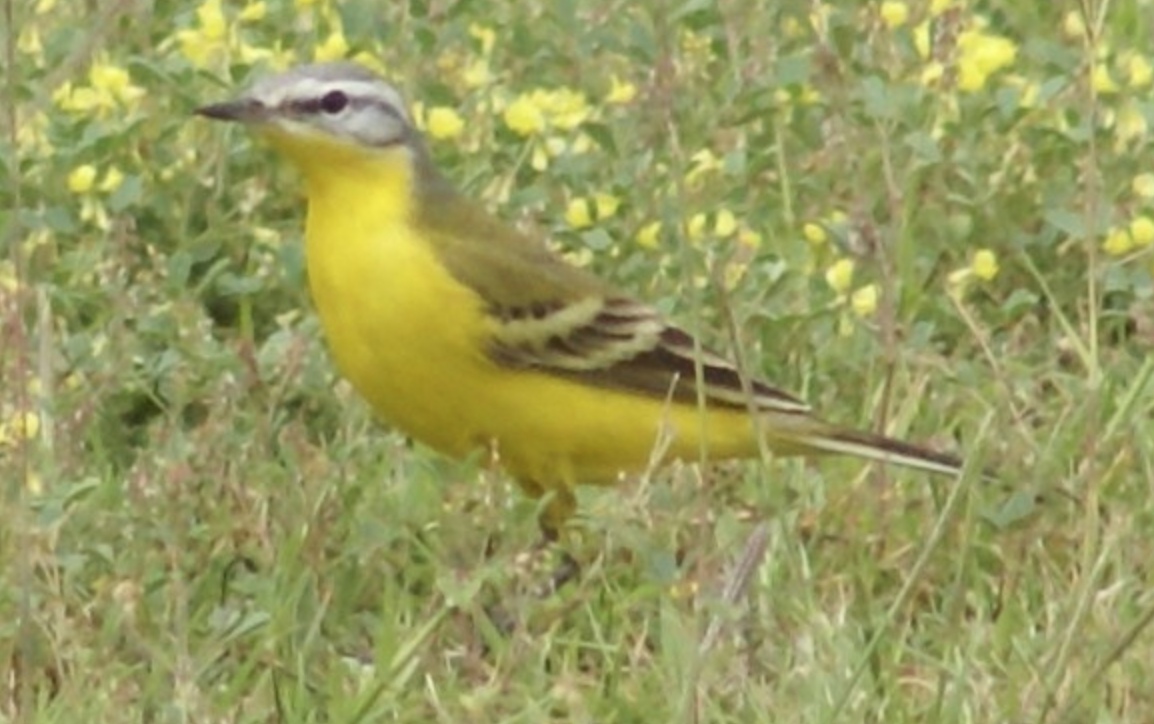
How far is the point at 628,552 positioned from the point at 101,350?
116cm

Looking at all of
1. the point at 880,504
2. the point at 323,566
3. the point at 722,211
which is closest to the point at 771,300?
the point at 722,211

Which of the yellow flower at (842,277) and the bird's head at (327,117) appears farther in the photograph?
the yellow flower at (842,277)

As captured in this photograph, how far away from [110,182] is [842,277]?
1388 mm

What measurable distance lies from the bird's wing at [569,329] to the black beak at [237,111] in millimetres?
374

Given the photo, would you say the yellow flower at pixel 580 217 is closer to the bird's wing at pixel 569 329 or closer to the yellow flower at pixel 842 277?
the yellow flower at pixel 842 277

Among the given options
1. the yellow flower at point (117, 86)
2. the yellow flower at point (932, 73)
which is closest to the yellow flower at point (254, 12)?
the yellow flower at point (117, 86)

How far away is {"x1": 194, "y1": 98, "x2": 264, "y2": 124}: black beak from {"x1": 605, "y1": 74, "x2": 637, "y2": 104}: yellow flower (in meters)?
1.84

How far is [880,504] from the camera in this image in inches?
274

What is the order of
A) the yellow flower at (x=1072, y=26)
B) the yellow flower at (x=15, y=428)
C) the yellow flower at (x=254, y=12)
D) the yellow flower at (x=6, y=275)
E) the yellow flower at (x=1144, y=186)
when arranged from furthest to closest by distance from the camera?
the yellow flower at (x=1072, y=26) → the yellow flower at (x=254, y=12) → the yellow flower at (x=1144, y=186) → the yellow flower at (x=6, y=275) → the yellow flower at (x=15, y=428)

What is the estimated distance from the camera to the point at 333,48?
8.49 m

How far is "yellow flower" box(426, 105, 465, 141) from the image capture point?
26.9 feet

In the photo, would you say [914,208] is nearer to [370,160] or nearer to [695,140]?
[695,140]

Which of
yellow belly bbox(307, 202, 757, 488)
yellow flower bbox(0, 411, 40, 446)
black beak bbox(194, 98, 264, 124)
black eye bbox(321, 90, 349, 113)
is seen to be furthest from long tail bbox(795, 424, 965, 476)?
yellow flower bbox(0, 411, 40, 446)

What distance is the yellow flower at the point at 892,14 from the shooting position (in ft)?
28.6
